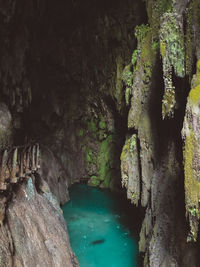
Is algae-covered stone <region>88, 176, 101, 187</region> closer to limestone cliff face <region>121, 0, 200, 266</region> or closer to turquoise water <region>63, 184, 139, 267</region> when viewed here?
turquoise water <region>63, 184, 139, 267</region>

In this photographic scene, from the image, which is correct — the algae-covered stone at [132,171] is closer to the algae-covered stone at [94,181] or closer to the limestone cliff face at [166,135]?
the limestone cliff face at [166,135]

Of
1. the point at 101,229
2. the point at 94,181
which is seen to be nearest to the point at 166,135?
the point at 101,229

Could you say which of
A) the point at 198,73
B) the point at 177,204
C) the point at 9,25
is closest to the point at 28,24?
the point at 9,25

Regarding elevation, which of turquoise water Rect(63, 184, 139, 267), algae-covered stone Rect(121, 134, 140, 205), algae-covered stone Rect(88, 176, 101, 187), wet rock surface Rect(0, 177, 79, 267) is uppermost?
algae-covered stone Rect(121, 134, 140, 205)

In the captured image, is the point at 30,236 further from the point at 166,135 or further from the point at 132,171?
the point at 166,135

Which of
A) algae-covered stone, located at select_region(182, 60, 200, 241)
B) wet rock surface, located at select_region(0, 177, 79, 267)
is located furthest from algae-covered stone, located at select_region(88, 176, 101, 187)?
algae-covered stone, located at select_region(182, 60, 200, 241)

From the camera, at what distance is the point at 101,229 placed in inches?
450

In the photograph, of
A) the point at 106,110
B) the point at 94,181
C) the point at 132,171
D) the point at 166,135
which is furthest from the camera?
the point at 94,181

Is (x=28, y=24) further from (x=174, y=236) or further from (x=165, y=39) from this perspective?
(x=174, y=236)

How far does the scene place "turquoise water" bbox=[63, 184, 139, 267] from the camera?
356 inches

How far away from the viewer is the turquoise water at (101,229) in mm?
9031

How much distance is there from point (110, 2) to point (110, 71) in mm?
4007

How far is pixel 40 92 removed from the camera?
54.3ft

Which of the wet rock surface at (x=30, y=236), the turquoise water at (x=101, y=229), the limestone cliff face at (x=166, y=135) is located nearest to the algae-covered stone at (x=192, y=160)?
the limestone cliff face at (x=166, y=135)
